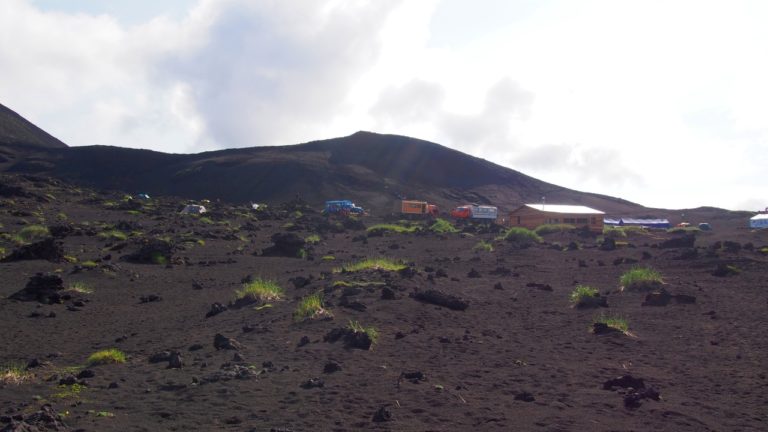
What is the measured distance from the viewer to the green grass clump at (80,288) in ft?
58.6

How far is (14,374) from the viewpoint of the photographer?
9.19m

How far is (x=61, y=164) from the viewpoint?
296 ft

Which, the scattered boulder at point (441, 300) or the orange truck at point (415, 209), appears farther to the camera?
the orange truck at point (415, 209)

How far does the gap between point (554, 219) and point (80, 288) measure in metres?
39.6

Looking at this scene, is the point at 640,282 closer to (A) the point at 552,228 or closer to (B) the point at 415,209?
(A) the point at 552,228

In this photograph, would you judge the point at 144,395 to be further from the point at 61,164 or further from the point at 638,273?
the point at 61,164

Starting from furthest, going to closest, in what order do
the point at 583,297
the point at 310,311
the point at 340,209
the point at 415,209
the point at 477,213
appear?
the point at 415,209 < the point at 477,213 < the point at 340,209 < the point at 583,297 < the point at 310,311

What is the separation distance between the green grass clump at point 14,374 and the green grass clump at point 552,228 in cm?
3830

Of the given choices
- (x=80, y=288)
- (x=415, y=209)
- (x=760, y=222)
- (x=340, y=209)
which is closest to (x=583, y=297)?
(x=80, y=288)

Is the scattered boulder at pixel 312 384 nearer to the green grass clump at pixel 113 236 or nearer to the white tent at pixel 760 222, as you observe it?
the green grass clump at pixel 113 236

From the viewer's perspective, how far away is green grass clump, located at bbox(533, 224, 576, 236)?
45.6m

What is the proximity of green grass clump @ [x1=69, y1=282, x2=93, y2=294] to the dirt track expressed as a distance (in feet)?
1.09

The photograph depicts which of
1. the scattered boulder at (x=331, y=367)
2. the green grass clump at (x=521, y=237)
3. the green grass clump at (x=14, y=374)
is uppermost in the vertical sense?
the green grass clump at (x=521, y=237)

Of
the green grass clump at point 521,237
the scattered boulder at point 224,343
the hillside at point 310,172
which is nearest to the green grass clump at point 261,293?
the scattered boulder at point 224,343
